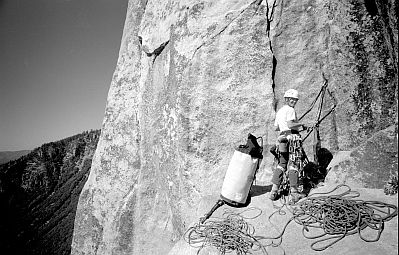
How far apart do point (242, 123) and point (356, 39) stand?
3687 millimetres

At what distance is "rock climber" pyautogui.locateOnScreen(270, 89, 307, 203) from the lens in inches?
195

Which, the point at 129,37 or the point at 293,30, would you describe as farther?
the point at 129,37

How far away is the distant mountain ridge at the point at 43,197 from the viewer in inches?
1153

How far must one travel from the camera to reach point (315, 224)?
4.35 meters

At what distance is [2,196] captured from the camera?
32906 millimetres

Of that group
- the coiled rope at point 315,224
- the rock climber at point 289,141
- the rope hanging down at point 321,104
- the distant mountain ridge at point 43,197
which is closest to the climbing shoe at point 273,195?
the rock climber at point 289,141

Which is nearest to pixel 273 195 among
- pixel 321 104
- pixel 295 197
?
pixel 295 197

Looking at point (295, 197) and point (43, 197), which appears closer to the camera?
point (295, 197)

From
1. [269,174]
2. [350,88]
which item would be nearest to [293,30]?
[350,88]

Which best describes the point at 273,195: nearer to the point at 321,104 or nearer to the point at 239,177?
the point at 239,177

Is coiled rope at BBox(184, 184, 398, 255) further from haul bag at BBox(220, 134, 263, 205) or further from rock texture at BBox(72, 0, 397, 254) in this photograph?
rock texture at BBox(72, 0, 397, 254)

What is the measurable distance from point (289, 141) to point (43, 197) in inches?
1552

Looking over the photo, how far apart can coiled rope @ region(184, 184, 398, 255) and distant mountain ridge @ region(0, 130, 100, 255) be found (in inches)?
1161

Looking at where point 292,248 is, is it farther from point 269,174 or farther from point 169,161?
point 169,161
